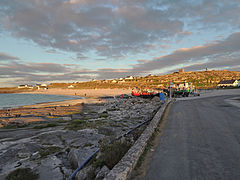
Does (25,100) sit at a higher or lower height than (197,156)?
lower

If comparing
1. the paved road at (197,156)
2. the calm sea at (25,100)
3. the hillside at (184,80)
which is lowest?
the calm sea at (25,100)

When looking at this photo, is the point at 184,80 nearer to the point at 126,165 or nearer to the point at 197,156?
the point at 197,156

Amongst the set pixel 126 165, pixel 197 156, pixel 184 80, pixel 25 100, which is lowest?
pixel 25 100

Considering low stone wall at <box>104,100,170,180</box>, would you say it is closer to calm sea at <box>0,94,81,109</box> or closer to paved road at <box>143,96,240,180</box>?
paved road at <box>143,96,240,180</box>

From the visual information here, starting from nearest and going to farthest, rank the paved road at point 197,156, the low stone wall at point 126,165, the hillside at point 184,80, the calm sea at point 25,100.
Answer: the low stone wall at point 126,165 → the paved road at point 197,156 → the calm sea at point 25,100 → the hillside at point 184,80

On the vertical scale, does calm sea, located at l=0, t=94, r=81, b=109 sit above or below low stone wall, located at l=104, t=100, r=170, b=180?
below

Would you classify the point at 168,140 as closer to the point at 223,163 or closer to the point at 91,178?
the point at 223,163

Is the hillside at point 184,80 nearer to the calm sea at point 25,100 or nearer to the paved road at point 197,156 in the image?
the calm sea at point 25,100

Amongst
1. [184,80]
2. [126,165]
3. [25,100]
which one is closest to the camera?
[126,165]

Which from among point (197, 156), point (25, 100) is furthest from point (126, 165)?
point (25, 100)

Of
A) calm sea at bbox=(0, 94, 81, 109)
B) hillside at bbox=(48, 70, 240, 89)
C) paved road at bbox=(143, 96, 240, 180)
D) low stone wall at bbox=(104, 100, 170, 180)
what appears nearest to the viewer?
low stone wall at bbox=(104, 100, 170, 180)

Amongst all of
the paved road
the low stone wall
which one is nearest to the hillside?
the paved road

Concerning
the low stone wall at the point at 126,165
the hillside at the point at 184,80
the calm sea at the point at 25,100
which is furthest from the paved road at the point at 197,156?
the hillside at the point at 184,80

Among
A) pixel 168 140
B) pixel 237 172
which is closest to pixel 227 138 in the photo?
pixel 168 140
